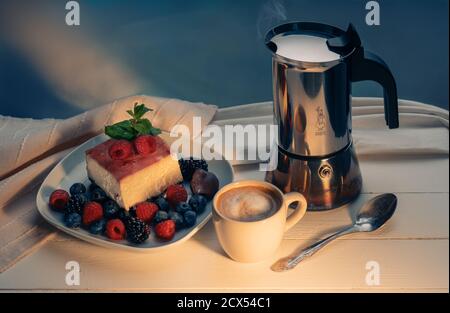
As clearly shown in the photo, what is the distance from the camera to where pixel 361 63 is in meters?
0.93

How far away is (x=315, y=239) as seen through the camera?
0.97 m

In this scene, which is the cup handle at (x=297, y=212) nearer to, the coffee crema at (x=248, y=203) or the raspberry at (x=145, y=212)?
the coffee crema at (x=248, y=203)

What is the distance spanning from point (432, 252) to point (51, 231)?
0.55m

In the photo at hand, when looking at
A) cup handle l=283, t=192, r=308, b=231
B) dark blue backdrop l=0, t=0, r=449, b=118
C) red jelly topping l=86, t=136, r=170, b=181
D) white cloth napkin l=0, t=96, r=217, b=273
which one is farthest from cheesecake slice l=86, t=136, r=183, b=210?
dark blue backdrop l=0, t=0, r=449, b=118

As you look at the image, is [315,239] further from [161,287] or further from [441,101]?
[441,101]

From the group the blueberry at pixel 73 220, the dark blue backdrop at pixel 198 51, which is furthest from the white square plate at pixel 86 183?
the dark blue backdrop at pixel 198 51

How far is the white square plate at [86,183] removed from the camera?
0.93m

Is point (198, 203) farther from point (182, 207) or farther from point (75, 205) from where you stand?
point (75, 205)

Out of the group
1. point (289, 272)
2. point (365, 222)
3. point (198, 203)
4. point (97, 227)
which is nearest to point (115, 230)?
point (97, 227)

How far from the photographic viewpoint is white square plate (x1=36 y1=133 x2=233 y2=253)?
36.8 inches

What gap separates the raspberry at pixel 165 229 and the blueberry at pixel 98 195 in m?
0.13

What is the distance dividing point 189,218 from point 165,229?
42 mm

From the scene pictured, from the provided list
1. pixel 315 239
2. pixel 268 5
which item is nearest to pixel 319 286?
pixel 315 239

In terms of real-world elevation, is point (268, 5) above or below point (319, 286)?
above
